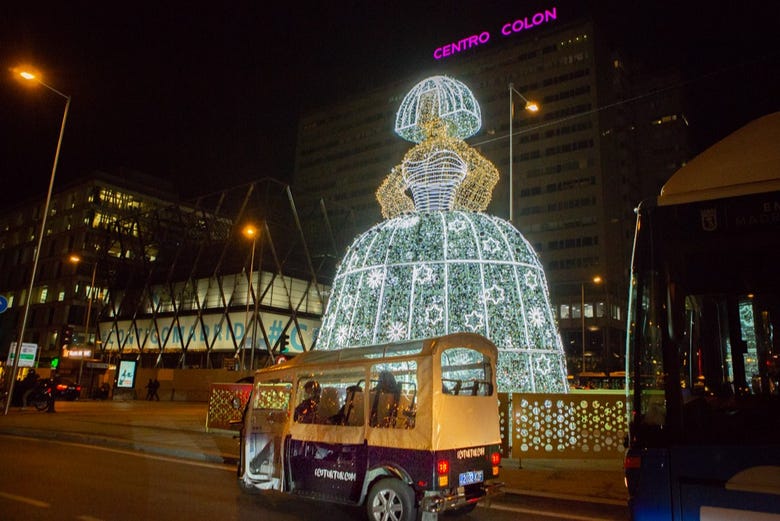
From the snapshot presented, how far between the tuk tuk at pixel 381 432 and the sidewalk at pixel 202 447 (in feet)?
9.10

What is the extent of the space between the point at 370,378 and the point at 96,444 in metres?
10.1

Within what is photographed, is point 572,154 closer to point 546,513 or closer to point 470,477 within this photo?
point 546,513

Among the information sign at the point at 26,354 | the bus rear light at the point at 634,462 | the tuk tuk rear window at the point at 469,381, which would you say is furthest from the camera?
the information sign at the point at 26,354

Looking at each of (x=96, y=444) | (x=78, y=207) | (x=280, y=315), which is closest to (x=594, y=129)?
(x=280, y=315)

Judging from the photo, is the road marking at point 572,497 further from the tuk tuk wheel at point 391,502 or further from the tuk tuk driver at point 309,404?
the tuk tuk driver at point 309,404

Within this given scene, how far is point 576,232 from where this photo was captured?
7475cm

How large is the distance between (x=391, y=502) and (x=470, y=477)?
0.98 m

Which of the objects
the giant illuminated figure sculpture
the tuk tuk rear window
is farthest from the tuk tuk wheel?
the giant illuminated figure sculpture

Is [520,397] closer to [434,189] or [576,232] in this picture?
[434,189]

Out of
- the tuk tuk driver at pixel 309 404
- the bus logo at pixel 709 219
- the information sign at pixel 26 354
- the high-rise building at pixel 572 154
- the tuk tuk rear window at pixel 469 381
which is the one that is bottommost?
the tuk tuk driver at pixel 309 404

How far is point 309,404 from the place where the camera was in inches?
280

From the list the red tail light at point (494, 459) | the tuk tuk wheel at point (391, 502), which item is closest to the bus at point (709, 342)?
the tuk tuk wheel at point (391, 502)

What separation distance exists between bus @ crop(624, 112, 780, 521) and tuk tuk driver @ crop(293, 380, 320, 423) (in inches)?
159

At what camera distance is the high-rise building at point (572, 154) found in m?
69.9
